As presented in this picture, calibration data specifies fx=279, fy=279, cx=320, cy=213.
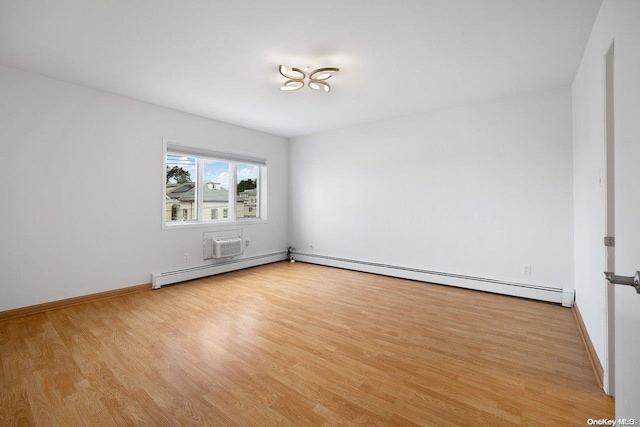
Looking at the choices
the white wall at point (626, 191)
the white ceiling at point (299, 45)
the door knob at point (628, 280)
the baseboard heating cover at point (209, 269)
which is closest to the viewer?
the door knob at point (628, 280)

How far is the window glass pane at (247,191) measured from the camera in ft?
17.8

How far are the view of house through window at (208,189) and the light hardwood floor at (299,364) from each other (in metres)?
1.64

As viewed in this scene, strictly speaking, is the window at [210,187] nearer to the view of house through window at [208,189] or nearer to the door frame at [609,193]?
the view of house through window at [208,189]

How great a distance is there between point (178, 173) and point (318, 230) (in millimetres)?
2769

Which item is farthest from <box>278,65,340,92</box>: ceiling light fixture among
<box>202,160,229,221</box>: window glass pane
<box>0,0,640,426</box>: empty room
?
<box>202,160,229,221</box>: window glass pane

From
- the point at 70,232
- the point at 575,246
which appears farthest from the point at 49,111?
the point at 575,246

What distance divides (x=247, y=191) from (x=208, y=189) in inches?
33.3

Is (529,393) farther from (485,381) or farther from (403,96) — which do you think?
(403,96)

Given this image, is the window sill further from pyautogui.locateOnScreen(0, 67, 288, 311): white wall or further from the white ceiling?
the white ceiling

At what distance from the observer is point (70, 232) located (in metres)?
3.37

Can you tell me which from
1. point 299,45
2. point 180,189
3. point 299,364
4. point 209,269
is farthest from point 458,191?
point 180,189

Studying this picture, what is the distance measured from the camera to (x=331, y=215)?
5.57 meters

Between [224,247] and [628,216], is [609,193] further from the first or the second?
[224,247]

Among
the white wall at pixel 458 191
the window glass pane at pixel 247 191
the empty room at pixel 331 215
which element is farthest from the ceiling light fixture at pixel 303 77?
the window glass pane at pixel 247 191
